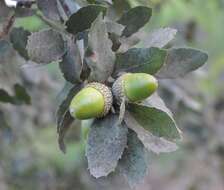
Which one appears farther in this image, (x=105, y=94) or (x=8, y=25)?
(x=8, y=25)

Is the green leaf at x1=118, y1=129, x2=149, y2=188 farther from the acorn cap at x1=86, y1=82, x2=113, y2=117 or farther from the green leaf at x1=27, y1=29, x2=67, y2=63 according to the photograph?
the green leaf at x1=27, y1=29, x2=67, y2=63

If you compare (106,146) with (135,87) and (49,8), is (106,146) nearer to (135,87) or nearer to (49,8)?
(135,87)

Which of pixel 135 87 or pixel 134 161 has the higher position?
pixel 135 87

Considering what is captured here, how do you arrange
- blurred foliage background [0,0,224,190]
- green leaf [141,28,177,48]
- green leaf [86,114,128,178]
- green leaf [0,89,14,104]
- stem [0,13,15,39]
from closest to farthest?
green leaf [86,114,128,178] < green leaf [141,28,177,48] < stem [0,13,15,39] < green leaf [0,89,14,104] < blurred foliage background [0,0,224,190]

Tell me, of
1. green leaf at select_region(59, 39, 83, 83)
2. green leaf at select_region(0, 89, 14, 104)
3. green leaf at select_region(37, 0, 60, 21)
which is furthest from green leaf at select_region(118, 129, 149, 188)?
green leaf at select_region(0, 89, 14, 104)

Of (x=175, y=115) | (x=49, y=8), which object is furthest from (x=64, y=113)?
(x=175, y=115)

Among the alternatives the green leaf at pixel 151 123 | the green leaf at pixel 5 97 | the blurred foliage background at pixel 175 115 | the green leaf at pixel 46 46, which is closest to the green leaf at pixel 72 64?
the green leaf at pixel 46 46

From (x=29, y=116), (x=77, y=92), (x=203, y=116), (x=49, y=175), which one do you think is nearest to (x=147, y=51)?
(x=77, y=92)
